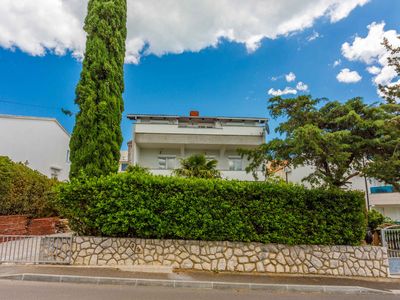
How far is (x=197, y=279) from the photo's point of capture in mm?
7398

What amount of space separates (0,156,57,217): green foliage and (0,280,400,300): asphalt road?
19.9 feet

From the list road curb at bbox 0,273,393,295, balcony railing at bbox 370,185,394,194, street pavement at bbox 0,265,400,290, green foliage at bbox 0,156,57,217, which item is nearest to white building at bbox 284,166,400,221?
balcony railing at bbox 370,185,394,194

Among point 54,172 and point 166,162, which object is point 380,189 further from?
point 54,172

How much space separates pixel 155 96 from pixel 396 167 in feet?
53.4

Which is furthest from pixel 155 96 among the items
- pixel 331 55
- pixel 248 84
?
pixel 331 55

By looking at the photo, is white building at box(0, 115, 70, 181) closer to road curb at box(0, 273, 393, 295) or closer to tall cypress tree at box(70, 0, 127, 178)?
tall cypress tree at box(70, 0, 127, 178)

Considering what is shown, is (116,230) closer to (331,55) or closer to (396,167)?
(396,167)

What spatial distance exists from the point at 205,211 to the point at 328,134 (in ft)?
16.7

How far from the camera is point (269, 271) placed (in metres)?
8.48

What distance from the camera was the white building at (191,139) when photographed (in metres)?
22.5

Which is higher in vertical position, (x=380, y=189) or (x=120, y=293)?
(x=380, y=189)

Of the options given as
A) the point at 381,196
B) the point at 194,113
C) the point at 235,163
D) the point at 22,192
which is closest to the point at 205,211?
the point at 22,192

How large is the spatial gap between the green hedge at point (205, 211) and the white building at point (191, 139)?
12406 mm

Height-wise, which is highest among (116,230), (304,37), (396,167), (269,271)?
(304,37)
